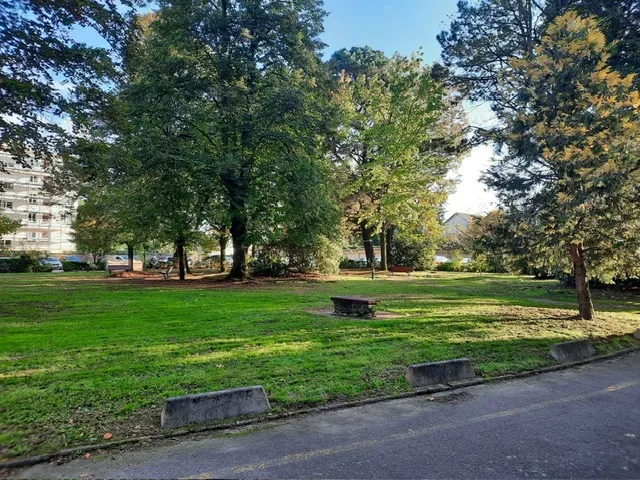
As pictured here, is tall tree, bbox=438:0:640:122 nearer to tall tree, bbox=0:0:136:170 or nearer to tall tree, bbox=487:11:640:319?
tall tree, bbox=487:11:640:319

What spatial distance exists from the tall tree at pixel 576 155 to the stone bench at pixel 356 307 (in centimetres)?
433

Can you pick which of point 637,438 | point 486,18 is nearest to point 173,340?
point 637,438

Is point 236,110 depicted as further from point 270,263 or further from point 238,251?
point 270,263

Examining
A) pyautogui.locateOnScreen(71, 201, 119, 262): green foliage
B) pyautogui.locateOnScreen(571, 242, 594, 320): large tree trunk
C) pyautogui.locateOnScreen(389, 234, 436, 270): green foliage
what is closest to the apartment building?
pyautogui.locateOnScreen(71, 201, 119, 262): green foliage

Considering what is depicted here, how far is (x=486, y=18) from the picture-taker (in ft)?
55.2

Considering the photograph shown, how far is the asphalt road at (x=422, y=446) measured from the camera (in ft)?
10.8

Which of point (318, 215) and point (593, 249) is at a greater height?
point (318, 215)

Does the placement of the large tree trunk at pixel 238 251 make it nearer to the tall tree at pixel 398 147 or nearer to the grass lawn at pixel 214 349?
the grass lawn at pixel 214 349

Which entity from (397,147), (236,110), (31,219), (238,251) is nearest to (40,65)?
(236,110)

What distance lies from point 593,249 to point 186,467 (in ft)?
36.4

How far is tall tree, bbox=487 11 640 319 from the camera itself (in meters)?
8.80

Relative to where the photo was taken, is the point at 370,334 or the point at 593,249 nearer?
the point at 370,334

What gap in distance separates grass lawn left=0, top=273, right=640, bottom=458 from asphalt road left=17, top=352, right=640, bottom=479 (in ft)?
1.73

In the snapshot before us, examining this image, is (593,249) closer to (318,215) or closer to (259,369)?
(259,369)
